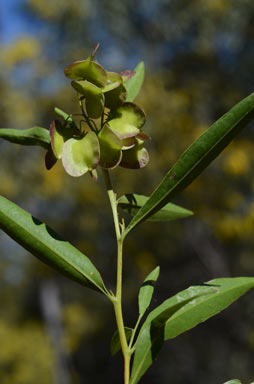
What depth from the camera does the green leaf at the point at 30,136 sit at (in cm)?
46

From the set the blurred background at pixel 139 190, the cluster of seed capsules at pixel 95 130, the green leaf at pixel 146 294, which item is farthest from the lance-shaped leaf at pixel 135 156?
the blurred background at pixel 139 190

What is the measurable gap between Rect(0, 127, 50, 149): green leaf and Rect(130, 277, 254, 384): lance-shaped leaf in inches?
7.2

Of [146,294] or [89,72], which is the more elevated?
[89,72]

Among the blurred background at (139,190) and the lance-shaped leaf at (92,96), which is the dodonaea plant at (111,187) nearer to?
the lance-shaped leaf at (92,96)

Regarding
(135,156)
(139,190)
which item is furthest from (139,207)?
(139,190)

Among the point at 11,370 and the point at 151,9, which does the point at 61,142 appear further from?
the point at 11,370

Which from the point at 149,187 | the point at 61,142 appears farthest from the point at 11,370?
the point at 61,142

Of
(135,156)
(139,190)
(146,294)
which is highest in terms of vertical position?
(135,156)

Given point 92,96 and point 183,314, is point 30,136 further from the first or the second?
point 183,314

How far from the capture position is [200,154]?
41 centimetres

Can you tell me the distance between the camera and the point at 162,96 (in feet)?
18.6

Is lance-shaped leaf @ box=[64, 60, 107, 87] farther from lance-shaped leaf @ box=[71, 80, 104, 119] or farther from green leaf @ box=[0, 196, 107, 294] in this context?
green leaf @ box=[0, 196, 107, 294]

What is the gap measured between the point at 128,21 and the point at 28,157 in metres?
3.33

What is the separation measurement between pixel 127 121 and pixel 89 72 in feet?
0.17
